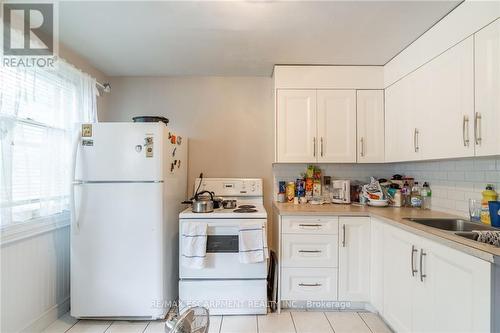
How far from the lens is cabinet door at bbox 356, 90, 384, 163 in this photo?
7.97 feet

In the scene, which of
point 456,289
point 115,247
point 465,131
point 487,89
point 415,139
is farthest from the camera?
point 415,139

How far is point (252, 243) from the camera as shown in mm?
1961

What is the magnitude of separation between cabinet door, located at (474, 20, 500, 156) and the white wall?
173 centimetres

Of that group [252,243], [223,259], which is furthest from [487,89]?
[223,259]

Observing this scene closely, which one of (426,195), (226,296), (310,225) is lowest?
(226,296)

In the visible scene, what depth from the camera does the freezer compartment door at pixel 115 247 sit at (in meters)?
1.89

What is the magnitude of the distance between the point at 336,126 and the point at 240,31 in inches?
50.4

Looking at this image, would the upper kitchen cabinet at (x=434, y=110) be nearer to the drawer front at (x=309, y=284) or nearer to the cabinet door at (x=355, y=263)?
the cabinet door at (x=355, y=263)

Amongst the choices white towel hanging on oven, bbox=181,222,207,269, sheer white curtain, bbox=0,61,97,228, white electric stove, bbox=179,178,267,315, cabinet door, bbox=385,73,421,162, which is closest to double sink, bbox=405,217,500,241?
cabinet door, bbox=385,73,421,162

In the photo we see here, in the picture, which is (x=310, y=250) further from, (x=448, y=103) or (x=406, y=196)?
(x=448, y=103)

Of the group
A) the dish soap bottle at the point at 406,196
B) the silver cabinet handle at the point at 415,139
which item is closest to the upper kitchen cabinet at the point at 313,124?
the silver cabinet handle at the point at 415,139

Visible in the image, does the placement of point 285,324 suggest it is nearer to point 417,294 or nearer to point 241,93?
point 417,294

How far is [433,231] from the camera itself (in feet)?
4.60

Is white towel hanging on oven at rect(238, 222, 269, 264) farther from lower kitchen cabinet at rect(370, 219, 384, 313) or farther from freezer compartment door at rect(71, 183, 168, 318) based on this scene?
lower kitchen cabinet at rect(370, 219, 384, 313)
